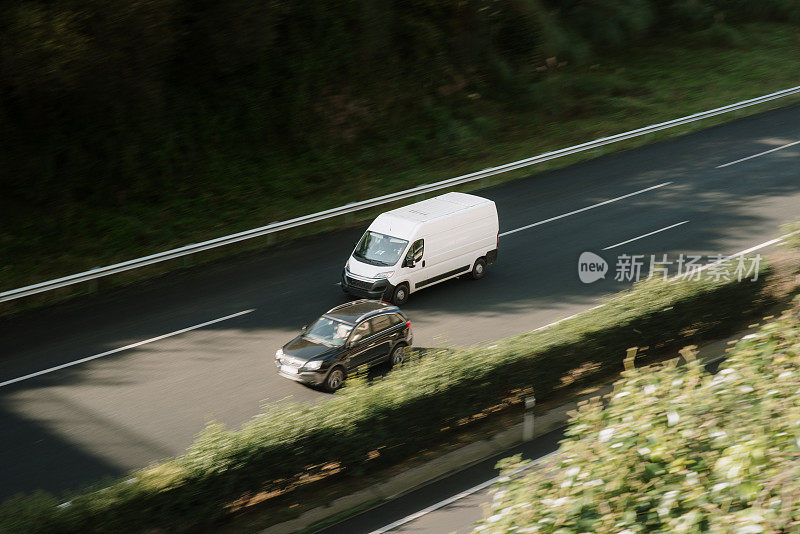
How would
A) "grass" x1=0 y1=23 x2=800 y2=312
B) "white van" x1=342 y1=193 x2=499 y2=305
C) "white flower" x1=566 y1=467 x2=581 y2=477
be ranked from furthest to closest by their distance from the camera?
"grass" x1=0 y1=23 x2=800 y2=312, "white van" x1=342 y1=193 x2=499 y2=305, "white flower" x1=566 y1=467 x2=581 y2=477

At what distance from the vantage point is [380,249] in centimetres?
1908

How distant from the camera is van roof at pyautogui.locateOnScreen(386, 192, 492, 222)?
19359 millimetres

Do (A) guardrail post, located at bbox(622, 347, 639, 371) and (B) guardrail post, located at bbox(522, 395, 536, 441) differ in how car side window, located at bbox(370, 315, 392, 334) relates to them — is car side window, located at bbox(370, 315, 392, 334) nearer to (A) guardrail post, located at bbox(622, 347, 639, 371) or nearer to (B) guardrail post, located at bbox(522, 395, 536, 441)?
(B) guardrail post, located at bbox(522, 395, 536, 441)

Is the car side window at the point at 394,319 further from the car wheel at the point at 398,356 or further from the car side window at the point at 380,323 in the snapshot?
the car wheel at the point at 398,356

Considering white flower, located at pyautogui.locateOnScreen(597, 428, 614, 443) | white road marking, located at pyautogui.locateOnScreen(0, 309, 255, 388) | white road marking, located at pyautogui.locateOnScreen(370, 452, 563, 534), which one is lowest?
white road marking, located at pyautogui.locateOnScreen(370, 452, 563, 534)

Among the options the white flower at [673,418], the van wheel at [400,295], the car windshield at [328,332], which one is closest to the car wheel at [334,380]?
the car windshield at [328,332]

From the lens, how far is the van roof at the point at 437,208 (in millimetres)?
19359

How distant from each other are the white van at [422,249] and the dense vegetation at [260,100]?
5387 mm

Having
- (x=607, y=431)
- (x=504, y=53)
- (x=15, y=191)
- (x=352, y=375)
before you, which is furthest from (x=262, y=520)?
(x=504, y=53)

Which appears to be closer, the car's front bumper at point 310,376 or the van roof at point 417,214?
the car's front bumper at point 310,376

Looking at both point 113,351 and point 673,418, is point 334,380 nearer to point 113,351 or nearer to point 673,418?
point 113,351

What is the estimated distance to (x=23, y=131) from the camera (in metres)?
22.4

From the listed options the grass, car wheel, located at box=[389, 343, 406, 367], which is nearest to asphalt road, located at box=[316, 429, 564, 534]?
car wheel, located at box=[389, 343, 406, 367]

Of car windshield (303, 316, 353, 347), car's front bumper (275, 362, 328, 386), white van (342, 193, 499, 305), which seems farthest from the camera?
white van (342, 193, 499, 305)
